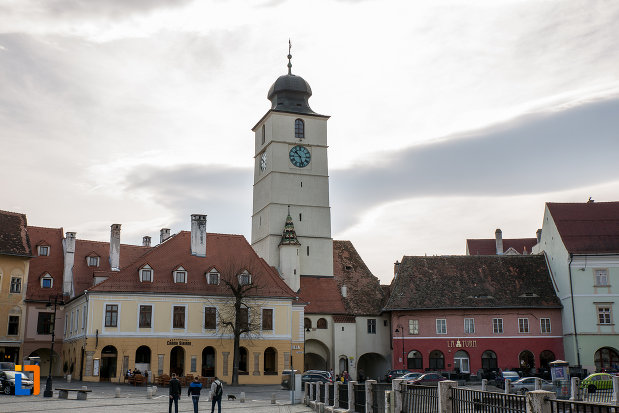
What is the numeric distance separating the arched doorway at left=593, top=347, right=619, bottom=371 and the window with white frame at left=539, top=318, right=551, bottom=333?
447 cm

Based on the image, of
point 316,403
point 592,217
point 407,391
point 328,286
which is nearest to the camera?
point 407,391

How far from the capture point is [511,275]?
214ft

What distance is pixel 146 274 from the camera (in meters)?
54.9

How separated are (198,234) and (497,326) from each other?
26856 millimetres

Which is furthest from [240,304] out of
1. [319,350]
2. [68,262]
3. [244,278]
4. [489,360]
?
[489,360]

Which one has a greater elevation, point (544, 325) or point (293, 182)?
point (293, 182)

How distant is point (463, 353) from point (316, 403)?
1332 inches

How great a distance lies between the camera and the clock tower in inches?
2822

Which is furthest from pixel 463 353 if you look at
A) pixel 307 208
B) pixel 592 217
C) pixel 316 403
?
pixel 316 403

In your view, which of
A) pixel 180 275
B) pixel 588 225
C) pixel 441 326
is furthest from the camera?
pixel 441 326

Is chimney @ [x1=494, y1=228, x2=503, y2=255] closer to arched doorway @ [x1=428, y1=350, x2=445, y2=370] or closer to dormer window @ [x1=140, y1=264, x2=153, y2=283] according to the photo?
arched doorway @ [x1=428, y1=350, x2=445, y2=370]

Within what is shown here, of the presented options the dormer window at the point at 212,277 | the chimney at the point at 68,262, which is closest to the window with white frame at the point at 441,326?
the dormer window at the point at 212,277

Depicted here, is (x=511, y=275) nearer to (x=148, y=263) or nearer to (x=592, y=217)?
(x=592, y=217)

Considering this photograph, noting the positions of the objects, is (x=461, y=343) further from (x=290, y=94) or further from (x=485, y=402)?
(x=485, y=402)
